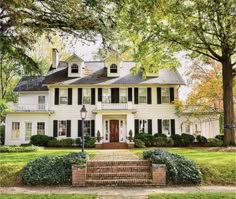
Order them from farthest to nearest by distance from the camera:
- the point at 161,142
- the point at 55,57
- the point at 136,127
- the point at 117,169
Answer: the point at 55,57
the point at 136,127
the point at 161,142
the point at 117,169

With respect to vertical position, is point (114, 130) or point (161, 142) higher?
point (114, 130)

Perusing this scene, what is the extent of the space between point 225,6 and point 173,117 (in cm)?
1190

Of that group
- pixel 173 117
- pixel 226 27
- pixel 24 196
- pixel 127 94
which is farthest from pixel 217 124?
pixel 24 196

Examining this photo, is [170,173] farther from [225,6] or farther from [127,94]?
[127,94]

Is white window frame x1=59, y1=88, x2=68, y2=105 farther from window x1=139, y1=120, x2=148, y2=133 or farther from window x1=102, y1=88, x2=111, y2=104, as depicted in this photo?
window x1=139, y1=120, x2=148, y2=133

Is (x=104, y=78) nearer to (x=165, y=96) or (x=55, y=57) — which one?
(x=55, y=57)

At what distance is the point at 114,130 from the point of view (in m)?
26.8

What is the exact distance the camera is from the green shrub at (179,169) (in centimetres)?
1084

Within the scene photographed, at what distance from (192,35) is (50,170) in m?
13.6

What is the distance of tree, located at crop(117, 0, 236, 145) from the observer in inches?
693

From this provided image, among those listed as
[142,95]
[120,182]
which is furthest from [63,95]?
[120,182]

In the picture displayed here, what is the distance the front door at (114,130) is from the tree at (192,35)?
23.7 feet

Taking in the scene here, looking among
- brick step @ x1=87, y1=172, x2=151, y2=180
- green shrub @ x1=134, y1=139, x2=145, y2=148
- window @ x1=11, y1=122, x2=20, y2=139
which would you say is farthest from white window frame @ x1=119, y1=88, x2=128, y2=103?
brick step @ x1=87, y1=172, x2=151, y2=180

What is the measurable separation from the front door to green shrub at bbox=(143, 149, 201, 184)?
49.3ft
